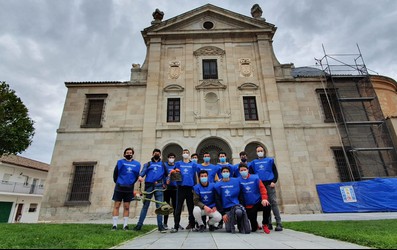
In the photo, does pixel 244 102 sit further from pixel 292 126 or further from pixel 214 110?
pixel 292 126

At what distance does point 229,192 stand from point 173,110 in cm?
1030

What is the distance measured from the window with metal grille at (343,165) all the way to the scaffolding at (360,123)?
5 cm

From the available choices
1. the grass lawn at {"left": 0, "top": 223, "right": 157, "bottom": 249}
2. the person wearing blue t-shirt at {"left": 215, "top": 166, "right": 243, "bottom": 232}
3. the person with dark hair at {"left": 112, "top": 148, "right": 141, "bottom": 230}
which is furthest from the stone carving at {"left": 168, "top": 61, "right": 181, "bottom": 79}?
the grass lawn at {"left": 0, "top": 223, "right": 157, "bottom": 249}

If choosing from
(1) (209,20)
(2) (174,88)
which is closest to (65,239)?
(2) (174,88)

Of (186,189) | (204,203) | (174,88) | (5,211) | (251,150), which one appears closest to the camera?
(204,203)

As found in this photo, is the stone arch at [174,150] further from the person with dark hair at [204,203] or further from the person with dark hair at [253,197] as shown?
the person with dark hair at [253,197]

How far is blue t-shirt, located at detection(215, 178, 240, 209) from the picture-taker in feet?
17.7

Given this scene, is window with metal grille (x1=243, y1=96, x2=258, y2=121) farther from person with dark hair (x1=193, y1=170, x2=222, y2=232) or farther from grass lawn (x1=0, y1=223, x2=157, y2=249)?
grass lawn (x1=0, y1=223, x2=157, y2=249)

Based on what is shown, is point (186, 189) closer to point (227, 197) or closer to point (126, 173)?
point (227, 197)

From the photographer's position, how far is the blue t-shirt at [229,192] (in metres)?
5.39

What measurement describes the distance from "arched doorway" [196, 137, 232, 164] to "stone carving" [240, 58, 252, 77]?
551 cm

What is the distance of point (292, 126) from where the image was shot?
14250 millimetres

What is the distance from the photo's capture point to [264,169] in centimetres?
614

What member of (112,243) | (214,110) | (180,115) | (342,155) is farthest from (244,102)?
(112,243)
